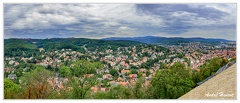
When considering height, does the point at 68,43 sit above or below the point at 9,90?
above

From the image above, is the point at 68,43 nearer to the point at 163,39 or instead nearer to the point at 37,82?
the point at 37,82

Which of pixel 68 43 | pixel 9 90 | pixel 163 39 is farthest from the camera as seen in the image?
pixel 68 43

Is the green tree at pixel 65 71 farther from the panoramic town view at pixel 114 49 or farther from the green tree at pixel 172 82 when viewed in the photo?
the green tree at pixel 172 82

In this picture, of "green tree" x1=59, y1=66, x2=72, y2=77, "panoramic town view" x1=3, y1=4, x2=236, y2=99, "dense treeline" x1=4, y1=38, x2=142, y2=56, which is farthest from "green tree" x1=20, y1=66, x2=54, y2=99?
"dense treeline" x1=4, y1=38, x2=142, y2=56

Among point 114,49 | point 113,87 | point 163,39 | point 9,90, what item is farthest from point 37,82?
point 163,39

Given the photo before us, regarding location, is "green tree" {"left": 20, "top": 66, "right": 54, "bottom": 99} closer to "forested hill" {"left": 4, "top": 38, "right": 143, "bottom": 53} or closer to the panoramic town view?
the panoramic town view

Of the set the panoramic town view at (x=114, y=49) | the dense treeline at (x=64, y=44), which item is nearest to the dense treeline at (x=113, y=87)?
the panoramic town view at (x=114, y=49)

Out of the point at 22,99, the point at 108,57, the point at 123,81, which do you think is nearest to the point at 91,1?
the point at 108,57
